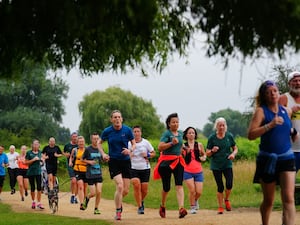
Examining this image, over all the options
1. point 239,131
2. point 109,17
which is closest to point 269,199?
point 109,17

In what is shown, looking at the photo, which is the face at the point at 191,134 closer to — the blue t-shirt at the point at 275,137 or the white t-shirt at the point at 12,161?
the blue t-shirt at the point at 275,137

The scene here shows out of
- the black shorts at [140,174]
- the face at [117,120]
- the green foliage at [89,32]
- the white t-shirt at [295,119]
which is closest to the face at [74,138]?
the black shorts at [140,174]

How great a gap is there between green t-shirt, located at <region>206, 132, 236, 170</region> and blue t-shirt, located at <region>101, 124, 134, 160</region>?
6.47ft

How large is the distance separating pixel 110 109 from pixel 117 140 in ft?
229

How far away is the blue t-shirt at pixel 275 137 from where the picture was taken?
8766mm

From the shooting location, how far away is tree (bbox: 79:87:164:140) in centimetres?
8038

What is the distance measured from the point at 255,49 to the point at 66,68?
7.08 feet

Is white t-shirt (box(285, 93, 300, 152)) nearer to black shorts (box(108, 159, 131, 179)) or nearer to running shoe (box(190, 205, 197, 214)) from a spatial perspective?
black shorts (box(108, 159, 131, 179))

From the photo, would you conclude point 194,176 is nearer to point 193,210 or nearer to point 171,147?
point 193,210

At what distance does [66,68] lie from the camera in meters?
7.65

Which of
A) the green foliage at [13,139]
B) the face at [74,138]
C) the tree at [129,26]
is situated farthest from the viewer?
the green foliage at [13,139]

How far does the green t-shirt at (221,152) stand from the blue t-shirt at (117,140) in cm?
197

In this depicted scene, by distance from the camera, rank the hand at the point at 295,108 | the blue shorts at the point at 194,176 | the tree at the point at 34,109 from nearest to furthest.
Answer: the hand at the point at 295,108 → the blue shorts at the point at 194,176 → the tree at the point at 34,109

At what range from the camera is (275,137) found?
8773 millimetres
